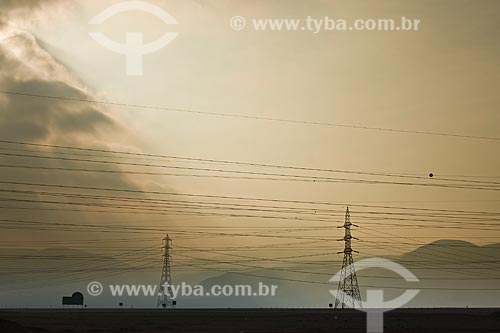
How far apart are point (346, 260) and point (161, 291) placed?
74.6 metres
